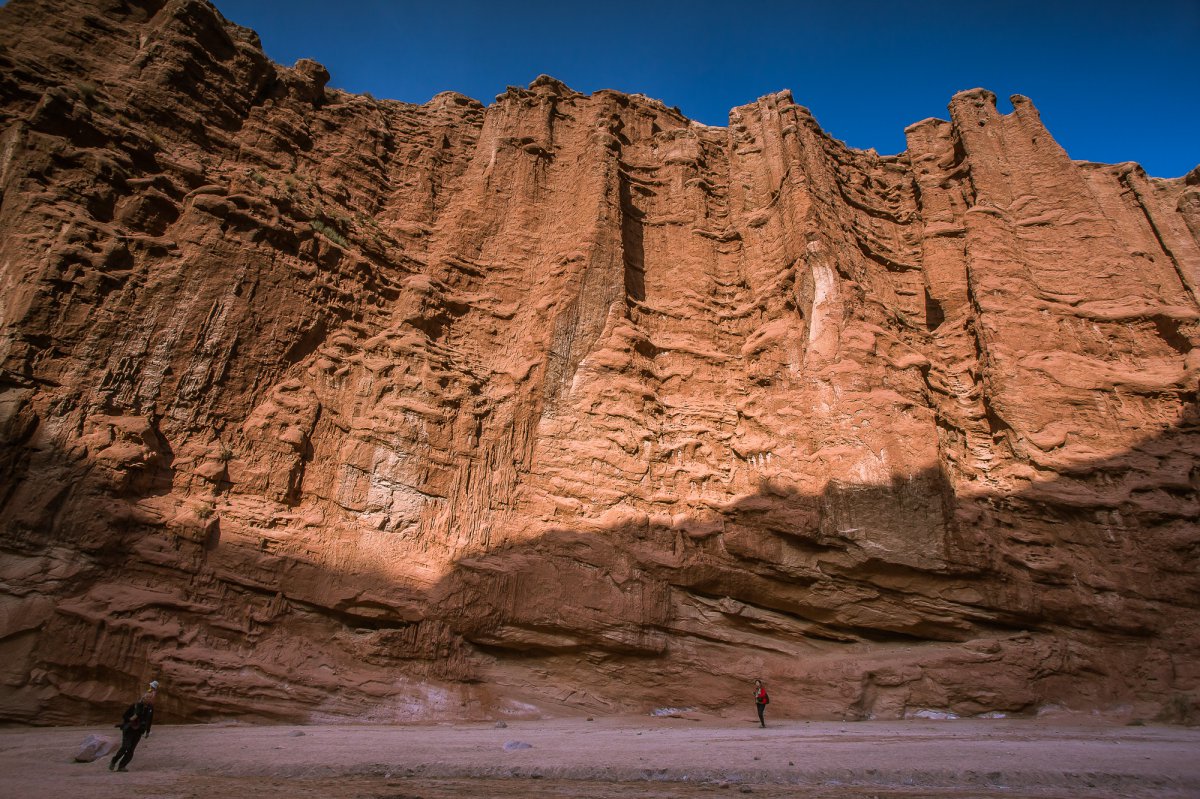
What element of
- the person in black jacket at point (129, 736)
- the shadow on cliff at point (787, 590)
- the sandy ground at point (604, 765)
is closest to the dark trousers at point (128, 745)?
the person in black jacket at point (129, 736)

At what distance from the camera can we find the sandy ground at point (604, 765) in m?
5.82

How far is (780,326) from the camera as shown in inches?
688

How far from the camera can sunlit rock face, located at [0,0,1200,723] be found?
11438 millimetres

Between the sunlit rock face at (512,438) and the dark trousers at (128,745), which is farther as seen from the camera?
the sunlit rock face at (512,438)

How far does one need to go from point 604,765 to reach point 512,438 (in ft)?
30.4

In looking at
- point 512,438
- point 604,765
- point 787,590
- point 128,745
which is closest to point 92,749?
point 128,745

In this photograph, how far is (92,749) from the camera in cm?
757

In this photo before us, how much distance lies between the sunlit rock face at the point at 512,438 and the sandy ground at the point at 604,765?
103 inches

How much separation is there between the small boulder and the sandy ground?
154 mm

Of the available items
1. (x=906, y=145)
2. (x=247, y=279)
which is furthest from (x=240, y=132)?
(x=906, y=145)

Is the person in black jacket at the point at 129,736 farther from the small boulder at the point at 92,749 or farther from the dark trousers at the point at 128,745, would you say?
the small boulder at the point at 92,749

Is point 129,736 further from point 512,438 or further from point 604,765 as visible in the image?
point 512,438

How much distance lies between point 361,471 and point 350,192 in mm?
9929

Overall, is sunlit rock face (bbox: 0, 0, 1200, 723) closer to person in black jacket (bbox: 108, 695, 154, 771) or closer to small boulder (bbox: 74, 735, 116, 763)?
small boulder (bbox: 74, 735, 116, 763)
